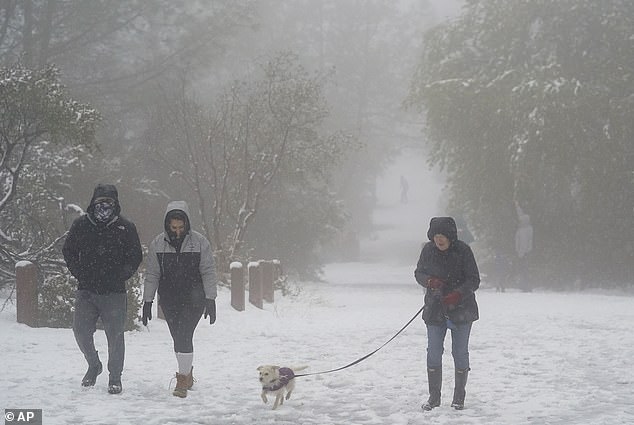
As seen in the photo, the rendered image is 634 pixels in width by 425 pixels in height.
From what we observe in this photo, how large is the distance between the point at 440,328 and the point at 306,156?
52.3ft

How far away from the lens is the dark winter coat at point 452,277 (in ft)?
22.0

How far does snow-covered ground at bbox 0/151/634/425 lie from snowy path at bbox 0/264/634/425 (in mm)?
16

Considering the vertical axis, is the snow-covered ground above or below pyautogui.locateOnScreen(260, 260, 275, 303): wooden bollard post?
below

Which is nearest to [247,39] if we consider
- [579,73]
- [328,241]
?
[328,241]

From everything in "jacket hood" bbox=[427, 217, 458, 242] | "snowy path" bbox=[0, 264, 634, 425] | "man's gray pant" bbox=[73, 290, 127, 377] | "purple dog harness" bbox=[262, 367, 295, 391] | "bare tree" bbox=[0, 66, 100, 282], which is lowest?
"snowy path" bbox=[0, 264, 634, 425]

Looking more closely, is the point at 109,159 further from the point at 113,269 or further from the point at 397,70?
the point at 397,70

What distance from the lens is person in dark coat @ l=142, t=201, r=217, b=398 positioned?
701cm

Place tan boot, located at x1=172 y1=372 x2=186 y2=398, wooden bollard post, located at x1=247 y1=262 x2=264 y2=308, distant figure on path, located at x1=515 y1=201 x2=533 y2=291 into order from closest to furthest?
tan boot, located at x1=172 y1=372 x2=186 y2=398 → wooden bollard post, located at x1=247 y1=262 x2=264 y2=308 → distant figure on path, located at x1=515 y1=201 x2=533 y2=291

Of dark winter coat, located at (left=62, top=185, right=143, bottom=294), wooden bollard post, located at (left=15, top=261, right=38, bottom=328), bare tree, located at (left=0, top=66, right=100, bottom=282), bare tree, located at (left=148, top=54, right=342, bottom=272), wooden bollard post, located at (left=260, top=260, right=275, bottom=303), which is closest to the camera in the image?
dark winter coat, located at (left=62, top=185, right=143, bottom=294)

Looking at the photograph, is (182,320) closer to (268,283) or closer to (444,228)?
(444,228)

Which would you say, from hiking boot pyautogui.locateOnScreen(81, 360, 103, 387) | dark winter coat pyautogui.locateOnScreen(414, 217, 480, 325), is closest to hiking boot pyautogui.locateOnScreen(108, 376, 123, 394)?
hiking boot pyautogui.locateOnScreen(81, 360, 103, 387)

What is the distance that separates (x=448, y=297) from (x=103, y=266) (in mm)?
3083

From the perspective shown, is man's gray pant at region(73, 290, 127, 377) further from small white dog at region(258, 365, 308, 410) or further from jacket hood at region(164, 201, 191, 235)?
small white dog at region(258, 365, 308, 410)

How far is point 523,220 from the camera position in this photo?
2123cm
